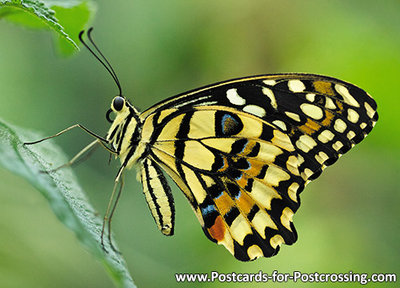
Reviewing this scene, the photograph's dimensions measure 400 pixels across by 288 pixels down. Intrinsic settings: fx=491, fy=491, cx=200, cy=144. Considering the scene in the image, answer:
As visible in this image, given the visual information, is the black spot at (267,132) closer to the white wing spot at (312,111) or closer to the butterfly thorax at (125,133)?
the white wing spot at (312,111)

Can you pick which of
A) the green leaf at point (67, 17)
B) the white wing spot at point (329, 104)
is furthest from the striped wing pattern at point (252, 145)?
the green leaf at point (67, 17)

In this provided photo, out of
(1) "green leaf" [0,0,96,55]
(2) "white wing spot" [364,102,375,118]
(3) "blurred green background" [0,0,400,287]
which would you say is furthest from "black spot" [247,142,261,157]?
(3) "blurred green background" [0,0,400,287]

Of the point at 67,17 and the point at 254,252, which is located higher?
the point at 67,17

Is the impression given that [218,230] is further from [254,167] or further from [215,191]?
[254,167]

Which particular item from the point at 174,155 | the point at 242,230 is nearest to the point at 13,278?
the point at 174,155

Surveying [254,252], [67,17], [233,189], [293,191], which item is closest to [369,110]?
[293,191]

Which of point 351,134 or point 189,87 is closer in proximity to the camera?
point 351,134

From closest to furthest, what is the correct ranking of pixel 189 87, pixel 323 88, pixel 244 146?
pixel 323 88
pixel 244 146
pixel 189 87
